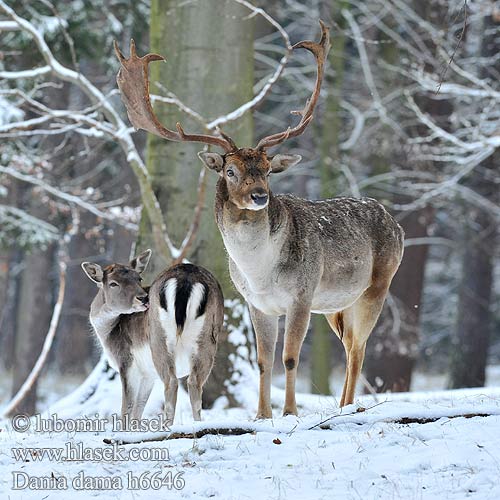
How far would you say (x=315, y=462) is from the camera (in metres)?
6.10

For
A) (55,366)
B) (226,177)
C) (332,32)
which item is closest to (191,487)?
(226,177)

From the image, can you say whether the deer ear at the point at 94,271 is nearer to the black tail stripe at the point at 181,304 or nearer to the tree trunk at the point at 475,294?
the black tail stripe at the point at 181,304

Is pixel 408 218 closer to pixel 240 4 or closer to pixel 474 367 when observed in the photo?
pixel 474 367

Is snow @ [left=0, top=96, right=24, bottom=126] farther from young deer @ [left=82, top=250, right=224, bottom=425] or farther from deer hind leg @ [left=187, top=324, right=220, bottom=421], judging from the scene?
deer hind leg @ [left=187, top=324, right=220, bottom=421]

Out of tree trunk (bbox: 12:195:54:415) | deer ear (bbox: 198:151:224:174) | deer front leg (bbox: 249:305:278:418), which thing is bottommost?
tree trunk (bbox: 12:195:54:415)

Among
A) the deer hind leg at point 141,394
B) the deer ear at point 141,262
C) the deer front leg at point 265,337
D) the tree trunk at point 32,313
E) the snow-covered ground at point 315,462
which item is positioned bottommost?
the tree trunk at point 32,313

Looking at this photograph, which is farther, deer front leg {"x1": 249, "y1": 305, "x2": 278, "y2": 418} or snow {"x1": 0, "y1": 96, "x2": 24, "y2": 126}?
snow {"x1": 0, "y1": 96, "x2": 24, "y2": 126}

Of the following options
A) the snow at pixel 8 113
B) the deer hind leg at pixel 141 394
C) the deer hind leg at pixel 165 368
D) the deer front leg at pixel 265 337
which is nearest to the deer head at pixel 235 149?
the deer front leg at pixel 265 337

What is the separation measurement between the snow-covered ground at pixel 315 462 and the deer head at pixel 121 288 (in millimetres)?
1814

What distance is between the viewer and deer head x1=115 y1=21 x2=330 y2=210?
779 cm

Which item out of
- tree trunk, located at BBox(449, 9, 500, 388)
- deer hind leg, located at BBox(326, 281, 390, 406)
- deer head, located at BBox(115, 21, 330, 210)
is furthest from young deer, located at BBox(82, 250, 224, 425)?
tree trunk, located at BBox(449, 9, 500, 388)

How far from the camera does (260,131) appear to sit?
24.2m

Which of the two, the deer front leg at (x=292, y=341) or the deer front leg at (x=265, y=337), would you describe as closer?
the deer front leg at (x=292, y=341)

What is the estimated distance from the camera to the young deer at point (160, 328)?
7.96 m
